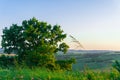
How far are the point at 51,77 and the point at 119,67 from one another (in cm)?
320

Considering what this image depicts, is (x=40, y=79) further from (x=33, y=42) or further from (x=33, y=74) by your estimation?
(x=33, y=42)

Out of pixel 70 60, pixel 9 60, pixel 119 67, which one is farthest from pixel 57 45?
pixel 119 67

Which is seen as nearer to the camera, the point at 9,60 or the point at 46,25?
the point at 9,60

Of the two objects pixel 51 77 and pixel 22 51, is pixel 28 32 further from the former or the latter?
pixel 51 77

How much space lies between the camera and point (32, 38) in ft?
215

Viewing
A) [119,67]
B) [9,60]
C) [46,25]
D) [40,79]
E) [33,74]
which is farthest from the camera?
[46,25]

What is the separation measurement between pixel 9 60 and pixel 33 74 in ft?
171

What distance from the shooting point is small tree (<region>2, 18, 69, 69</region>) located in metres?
64.2

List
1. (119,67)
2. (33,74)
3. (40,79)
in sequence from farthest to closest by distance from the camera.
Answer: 1. (119,67)
2. (33,74)
3. (40,79)

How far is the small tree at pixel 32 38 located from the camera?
6419 centimetres

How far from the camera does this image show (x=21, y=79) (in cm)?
1066

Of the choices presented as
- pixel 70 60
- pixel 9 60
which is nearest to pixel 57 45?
pixel 70 60

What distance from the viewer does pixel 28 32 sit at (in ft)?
213

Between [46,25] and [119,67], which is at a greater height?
[46,25]
